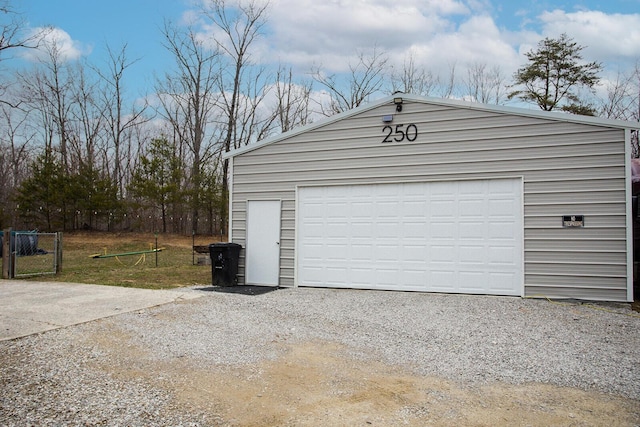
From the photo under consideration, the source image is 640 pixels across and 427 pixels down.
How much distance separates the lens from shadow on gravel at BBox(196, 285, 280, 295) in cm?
835

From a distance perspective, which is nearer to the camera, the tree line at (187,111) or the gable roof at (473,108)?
the gable roof at (473,108)

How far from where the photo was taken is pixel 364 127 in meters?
8.73

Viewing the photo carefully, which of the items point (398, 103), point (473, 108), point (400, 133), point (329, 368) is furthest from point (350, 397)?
point (398, 103)

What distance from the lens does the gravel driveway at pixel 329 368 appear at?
312 centimetres

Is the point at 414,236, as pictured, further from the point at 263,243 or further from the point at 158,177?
the point at 158,177

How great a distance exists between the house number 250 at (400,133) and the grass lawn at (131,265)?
16.1 ft

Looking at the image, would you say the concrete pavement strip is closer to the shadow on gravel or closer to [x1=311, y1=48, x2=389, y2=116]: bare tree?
the shadow on gravel

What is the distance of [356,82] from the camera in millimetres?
23766

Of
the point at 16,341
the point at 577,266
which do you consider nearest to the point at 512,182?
the point at 577,266

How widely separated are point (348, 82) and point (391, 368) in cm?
2145

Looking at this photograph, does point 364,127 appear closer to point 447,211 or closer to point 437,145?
point 437,145

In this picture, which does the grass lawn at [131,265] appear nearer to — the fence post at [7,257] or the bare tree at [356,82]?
the fence post at [7,257]

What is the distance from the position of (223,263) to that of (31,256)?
10.8 metres

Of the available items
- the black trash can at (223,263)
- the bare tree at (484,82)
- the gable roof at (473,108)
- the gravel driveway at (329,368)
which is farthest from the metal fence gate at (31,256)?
the bare tree at (484,82)
